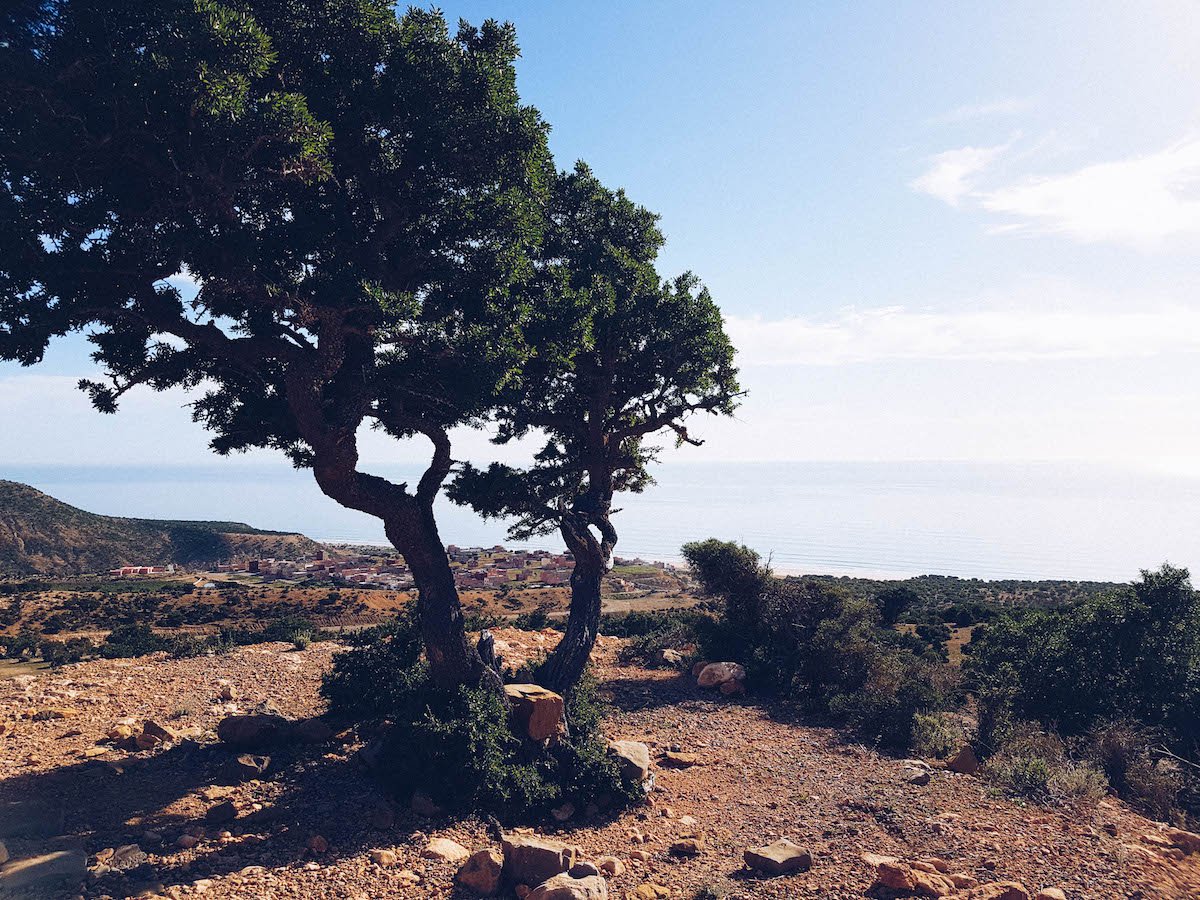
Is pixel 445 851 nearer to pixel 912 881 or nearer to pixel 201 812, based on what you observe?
pixel 201 812

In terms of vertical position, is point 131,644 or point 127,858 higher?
point 127,858

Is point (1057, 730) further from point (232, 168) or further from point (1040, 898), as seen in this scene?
point (232, 168)

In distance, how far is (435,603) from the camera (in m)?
10.7

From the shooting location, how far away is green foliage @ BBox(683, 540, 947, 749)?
14.1m

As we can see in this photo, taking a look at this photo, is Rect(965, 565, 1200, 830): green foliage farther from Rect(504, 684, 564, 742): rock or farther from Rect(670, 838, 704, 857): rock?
Rect(504, 684, 564, 742): rock

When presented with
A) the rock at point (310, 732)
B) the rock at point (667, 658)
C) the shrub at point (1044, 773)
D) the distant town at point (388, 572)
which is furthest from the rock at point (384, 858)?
the distant town at point (388, 572)

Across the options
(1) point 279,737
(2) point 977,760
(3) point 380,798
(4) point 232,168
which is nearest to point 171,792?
(1) point 279,737

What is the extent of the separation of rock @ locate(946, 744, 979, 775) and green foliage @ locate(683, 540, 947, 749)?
3.92ft

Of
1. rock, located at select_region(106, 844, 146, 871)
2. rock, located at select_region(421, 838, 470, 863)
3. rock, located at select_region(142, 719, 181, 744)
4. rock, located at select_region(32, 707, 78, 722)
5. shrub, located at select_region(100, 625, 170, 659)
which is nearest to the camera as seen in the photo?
rock, located at select_region(106, 844, 146, 871)

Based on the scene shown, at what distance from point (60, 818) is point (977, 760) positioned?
14196 mm

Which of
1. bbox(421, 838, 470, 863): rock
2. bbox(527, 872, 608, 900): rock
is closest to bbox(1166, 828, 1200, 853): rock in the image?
bbox(527, 872, 608, 900): rock

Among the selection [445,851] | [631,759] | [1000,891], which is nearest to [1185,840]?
[1000,891]

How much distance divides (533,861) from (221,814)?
4280mm

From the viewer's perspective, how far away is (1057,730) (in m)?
14.2
